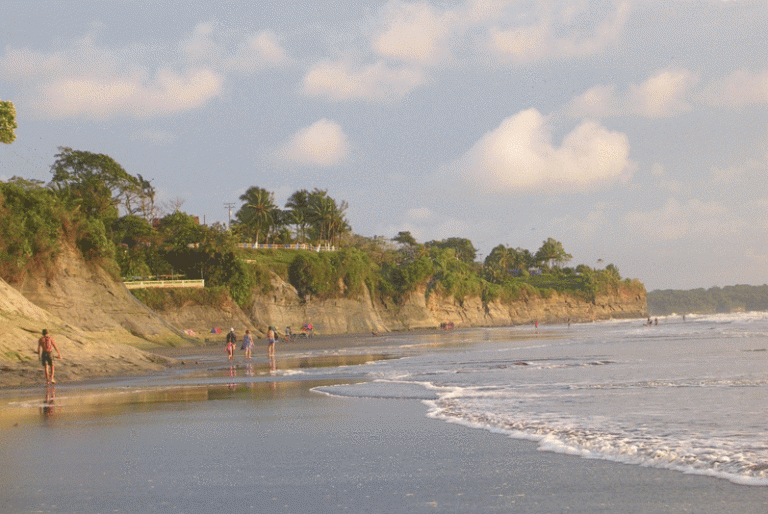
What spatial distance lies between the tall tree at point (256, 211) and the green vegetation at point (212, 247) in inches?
5.3

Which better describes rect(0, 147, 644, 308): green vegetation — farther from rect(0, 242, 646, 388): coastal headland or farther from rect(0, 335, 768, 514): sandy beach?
rect(0, 335, 768, 514): sandy beach

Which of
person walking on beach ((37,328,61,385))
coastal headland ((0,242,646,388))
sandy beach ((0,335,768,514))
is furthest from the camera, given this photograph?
coastal headland ((0,242,646,388))

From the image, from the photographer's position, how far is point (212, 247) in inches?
2494

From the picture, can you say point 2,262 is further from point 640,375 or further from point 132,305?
point 640,375

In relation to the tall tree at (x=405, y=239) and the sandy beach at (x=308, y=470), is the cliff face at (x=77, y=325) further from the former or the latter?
the tall tree at (x=405, y=239)

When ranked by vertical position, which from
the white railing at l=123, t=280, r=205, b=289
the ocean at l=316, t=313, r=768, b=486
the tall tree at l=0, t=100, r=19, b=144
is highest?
the tall tree at l=0, t=100, r=19, b=144

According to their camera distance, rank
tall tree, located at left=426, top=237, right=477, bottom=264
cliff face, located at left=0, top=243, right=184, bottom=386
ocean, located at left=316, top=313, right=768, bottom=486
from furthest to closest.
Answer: tall tree, located at left=426, top=237, right=477, bottom=264 < cliff face, located at left=0, top=243, right=184, bottom=386 < ocean, located at left=316, top=313, right=768, bottom=486

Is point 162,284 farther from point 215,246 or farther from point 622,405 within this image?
point 622,405

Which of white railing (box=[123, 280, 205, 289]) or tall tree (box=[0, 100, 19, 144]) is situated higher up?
tall tree (box=[0, 100, 19, 144])

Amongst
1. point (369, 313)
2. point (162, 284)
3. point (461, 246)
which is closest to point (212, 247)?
point (162, 284)

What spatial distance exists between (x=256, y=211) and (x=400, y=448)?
8442 centimetres

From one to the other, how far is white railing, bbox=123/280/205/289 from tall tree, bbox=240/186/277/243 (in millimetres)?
29880

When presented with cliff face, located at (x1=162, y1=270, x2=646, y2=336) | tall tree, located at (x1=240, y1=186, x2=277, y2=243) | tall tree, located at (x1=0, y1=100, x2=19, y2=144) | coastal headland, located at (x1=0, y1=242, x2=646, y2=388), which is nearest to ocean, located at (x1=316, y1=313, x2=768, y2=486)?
coastal headland, located at (x1=0, y1=242, x2=646, y2=388)

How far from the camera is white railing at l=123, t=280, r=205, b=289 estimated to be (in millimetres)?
54875
